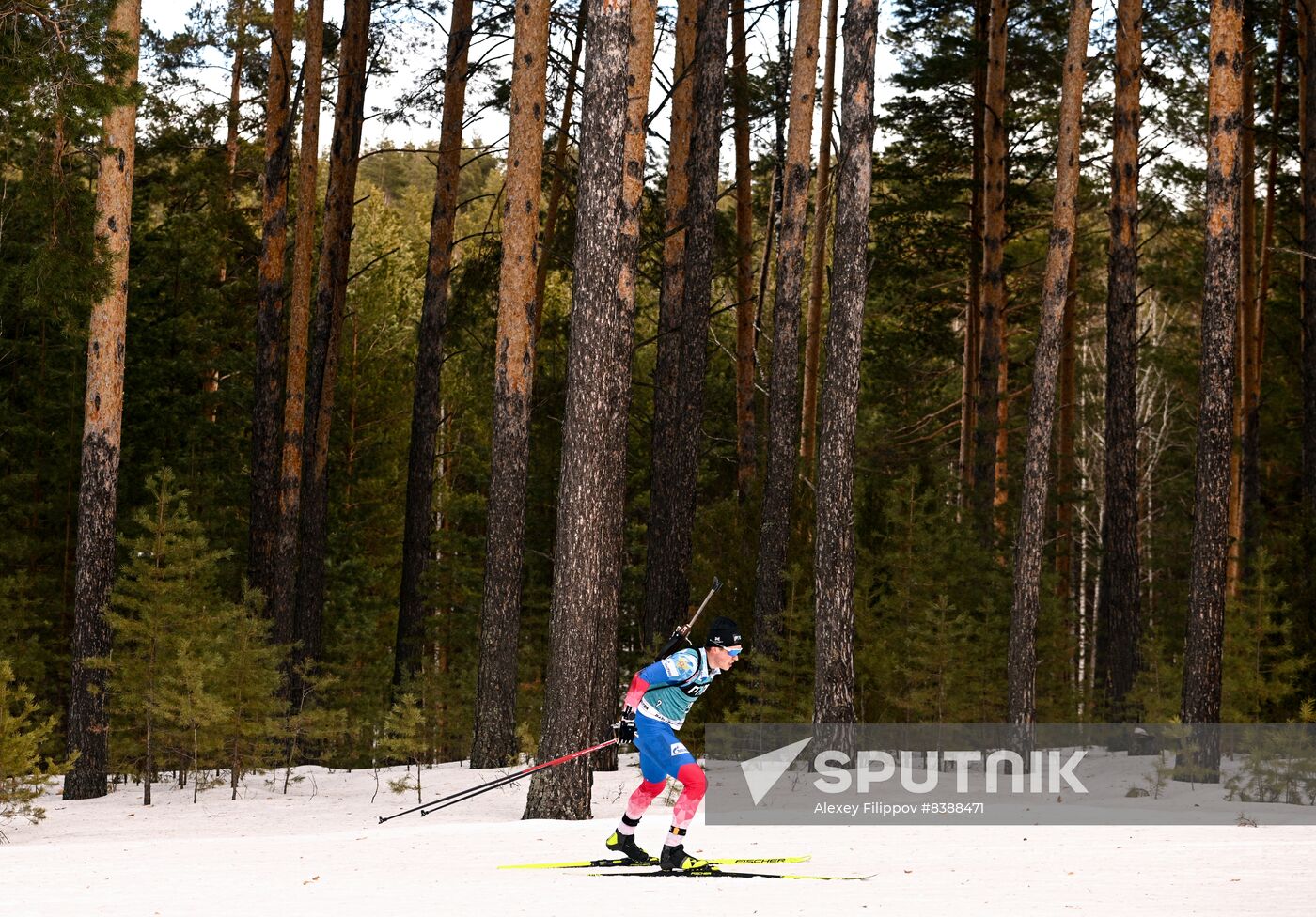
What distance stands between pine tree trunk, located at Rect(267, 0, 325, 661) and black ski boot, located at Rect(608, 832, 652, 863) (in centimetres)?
1201

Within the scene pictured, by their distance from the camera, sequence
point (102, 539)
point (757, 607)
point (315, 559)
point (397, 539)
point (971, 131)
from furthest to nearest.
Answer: point (397, 539), point (971, 131), point (315, 559), point (757, 607), point (102, 539)

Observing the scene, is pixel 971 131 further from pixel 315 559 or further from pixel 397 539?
pixel 397 539

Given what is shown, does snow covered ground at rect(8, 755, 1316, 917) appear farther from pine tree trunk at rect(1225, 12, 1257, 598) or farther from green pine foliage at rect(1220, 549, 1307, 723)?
pine tree trunk at rect(1225, 12, 1257, 598)

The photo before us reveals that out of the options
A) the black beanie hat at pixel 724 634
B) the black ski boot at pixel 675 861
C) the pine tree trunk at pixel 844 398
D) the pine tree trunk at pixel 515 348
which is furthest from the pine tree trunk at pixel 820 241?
the black ski boot at pixel 675 861

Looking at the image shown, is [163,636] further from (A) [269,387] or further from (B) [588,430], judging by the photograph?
(A) [269,387]

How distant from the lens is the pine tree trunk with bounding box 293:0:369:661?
21250mm

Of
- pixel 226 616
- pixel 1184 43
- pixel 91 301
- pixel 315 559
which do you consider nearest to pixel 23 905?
pixel 226 616

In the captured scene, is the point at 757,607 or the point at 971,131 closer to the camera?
the point at 757,607

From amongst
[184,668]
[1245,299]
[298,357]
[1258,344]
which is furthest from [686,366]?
[1258,344]

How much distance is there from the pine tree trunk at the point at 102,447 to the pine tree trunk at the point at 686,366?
20.5ft

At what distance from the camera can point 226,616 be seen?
14266 mm

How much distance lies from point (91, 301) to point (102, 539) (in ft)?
8.17

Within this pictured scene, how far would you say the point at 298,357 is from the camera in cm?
2047

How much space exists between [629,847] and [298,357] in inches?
521
